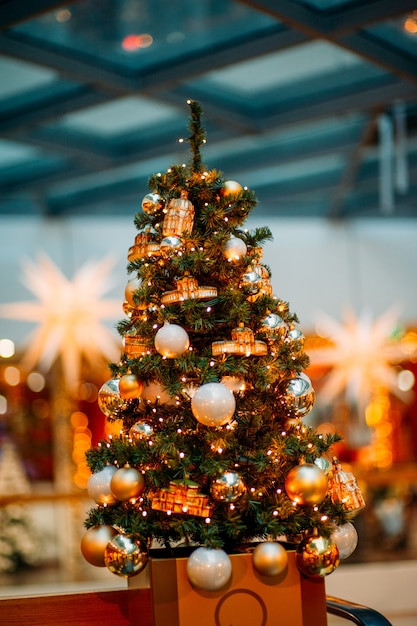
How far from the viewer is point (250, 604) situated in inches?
96.3

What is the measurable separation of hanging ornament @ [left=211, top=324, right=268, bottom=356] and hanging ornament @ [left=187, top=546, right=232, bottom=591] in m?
0.58

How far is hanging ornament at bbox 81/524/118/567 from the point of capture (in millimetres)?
2604

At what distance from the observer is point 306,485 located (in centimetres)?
241

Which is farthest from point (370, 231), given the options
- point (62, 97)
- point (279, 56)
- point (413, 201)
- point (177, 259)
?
point (177, 259)

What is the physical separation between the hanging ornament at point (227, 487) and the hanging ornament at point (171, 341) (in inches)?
15.2

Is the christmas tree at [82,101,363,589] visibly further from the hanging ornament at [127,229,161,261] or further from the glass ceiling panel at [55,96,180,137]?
the glass ceiling panel at [55,96,180,137]

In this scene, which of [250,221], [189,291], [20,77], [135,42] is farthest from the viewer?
[250,221]

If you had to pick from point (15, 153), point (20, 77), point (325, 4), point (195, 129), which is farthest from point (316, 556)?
point (15, 153)

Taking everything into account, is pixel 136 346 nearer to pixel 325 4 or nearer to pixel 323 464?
pixel 323 464

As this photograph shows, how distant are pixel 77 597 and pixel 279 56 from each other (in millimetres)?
3832

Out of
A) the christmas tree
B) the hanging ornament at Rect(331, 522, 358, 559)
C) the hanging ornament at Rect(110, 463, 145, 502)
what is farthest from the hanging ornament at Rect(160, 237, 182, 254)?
the hanging ornament at Rect(331, 522, 358, 559)

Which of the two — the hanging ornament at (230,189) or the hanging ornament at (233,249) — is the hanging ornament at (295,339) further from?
the hanging ornament at (230,189)

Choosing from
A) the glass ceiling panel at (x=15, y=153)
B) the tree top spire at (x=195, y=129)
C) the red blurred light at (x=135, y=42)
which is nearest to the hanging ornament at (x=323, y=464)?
the tree top spire at (x=195, y=129)

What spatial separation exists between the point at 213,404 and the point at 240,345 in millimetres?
223
